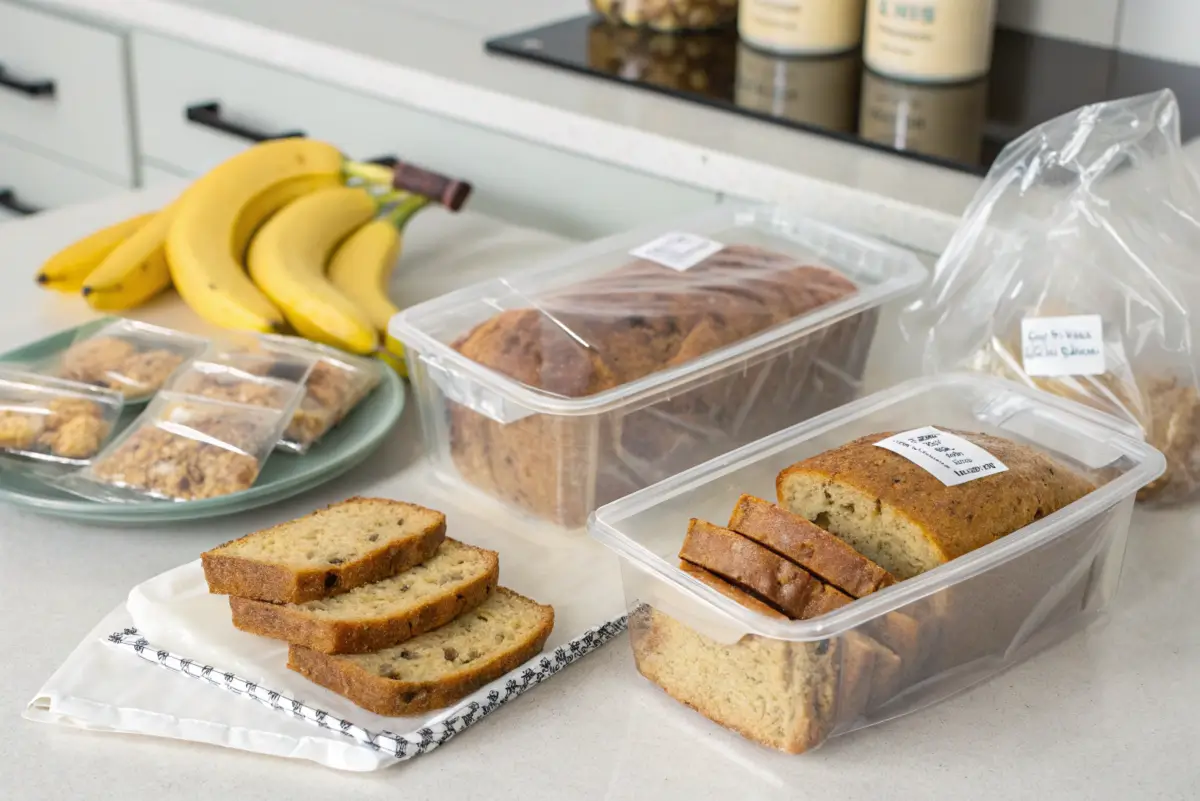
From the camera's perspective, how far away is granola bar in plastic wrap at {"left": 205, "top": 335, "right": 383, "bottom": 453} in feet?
3.55

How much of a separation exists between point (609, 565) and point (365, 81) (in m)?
0.94

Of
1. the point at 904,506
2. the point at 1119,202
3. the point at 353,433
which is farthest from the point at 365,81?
the point at 904,506

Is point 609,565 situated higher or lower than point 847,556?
lower

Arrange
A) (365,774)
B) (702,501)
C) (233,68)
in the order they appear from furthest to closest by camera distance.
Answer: (233,68)
(702,501)
(365,774)

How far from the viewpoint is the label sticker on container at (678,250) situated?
3.66 feet

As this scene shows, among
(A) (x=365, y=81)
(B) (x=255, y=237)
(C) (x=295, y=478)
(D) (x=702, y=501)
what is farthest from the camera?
(A) (x=365, y=81)

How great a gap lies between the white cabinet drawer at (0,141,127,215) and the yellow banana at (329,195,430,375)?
83cm

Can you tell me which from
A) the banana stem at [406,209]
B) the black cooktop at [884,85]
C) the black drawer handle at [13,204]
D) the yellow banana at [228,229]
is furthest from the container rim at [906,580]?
the black drawer handle at [13,204]

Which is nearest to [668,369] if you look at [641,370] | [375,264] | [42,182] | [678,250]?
[641,370]

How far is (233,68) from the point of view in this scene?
1872 mm

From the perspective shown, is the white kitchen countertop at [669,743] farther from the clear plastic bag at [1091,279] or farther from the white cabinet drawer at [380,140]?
the white cabinet drawer at [380,140]

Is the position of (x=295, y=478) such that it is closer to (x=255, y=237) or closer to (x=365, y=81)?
(x=255, y=237)

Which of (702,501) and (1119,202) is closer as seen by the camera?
(702,501)

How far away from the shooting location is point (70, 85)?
207 centimetres
